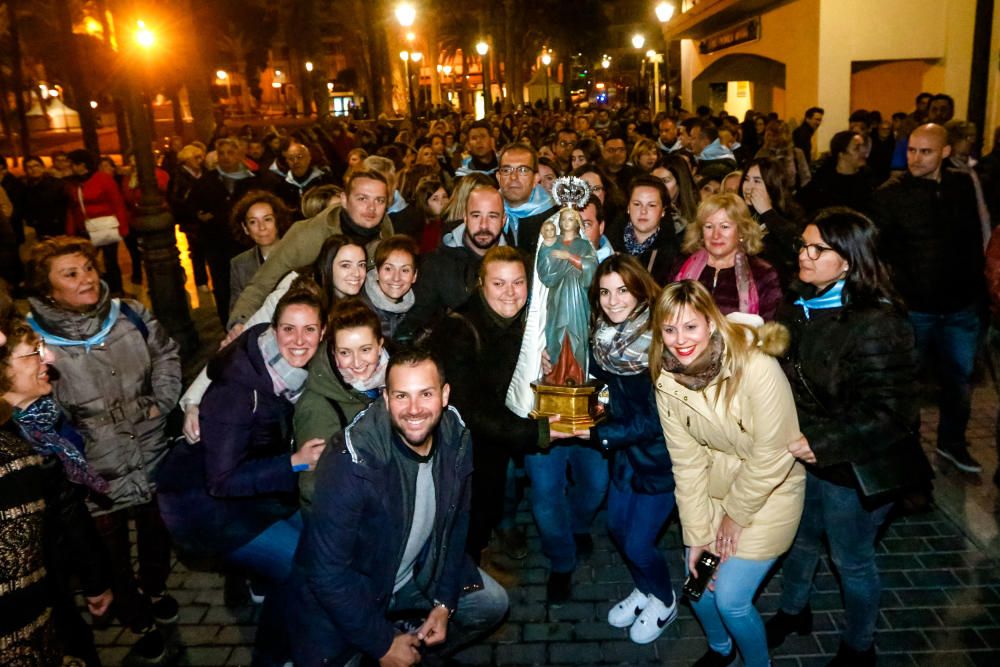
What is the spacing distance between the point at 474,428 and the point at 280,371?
3.59 feet

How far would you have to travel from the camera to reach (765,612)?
4.44m

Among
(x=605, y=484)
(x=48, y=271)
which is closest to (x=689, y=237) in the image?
(x=605, y=484)

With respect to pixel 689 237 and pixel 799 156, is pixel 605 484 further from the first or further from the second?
pixel 799 156

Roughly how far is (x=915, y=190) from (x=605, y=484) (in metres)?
3.04

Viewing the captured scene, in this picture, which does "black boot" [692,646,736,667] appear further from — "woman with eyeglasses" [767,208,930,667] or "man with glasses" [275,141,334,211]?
"man with glasses" [275,141,334,211]

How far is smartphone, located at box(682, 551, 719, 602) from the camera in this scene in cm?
360

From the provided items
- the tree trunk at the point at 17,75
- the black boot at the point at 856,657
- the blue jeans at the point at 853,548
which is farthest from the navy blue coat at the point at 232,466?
the tree trunk at the point at 17,75

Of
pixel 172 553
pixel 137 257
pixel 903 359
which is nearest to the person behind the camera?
pixel 903 359

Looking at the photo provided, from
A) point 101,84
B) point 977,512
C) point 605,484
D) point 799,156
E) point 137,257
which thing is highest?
point 101,84

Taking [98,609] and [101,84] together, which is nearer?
[98,609]

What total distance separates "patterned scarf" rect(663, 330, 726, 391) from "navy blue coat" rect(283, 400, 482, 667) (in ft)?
3.33

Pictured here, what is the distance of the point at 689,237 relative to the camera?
518cm

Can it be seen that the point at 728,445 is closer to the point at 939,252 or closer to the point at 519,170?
the point at 939,252

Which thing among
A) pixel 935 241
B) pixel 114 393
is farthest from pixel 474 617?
pixel 935 241
